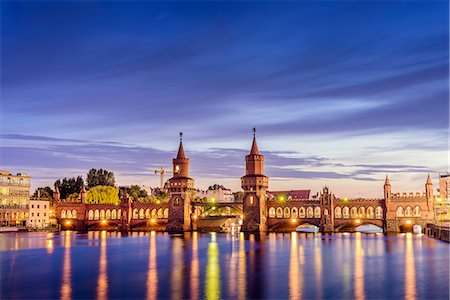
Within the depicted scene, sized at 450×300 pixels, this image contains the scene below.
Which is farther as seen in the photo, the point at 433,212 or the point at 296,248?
the point at 433,212

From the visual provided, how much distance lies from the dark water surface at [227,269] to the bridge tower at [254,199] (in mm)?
21723

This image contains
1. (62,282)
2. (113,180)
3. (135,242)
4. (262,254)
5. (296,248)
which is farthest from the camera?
(113,180)

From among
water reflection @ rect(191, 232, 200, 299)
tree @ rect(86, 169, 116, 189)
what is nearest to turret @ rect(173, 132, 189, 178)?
water reflection @ rect(191, 232, 200, 299)

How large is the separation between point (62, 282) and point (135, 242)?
1923 inches

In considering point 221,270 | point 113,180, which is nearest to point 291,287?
point 221,270

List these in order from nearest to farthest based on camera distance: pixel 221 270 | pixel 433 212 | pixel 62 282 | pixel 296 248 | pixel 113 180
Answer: pixel 62 282
pixel 221 270
pixel 296 248
pixel 433 212
pixel 113 180

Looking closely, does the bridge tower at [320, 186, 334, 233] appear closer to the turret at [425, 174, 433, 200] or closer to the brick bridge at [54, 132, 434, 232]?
the brick bridge at [54, 132, 434, 232]

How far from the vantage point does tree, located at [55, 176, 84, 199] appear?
17838 cm

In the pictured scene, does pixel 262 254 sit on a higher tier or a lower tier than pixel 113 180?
lower

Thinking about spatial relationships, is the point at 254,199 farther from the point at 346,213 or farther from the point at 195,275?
the point at 195,275

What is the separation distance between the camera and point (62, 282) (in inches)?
2457

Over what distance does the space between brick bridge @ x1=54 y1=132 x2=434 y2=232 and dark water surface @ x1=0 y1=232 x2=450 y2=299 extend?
1789 centimetres

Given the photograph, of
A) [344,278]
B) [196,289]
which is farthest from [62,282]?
[344,278]

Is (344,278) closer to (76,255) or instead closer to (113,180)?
(76,255)
